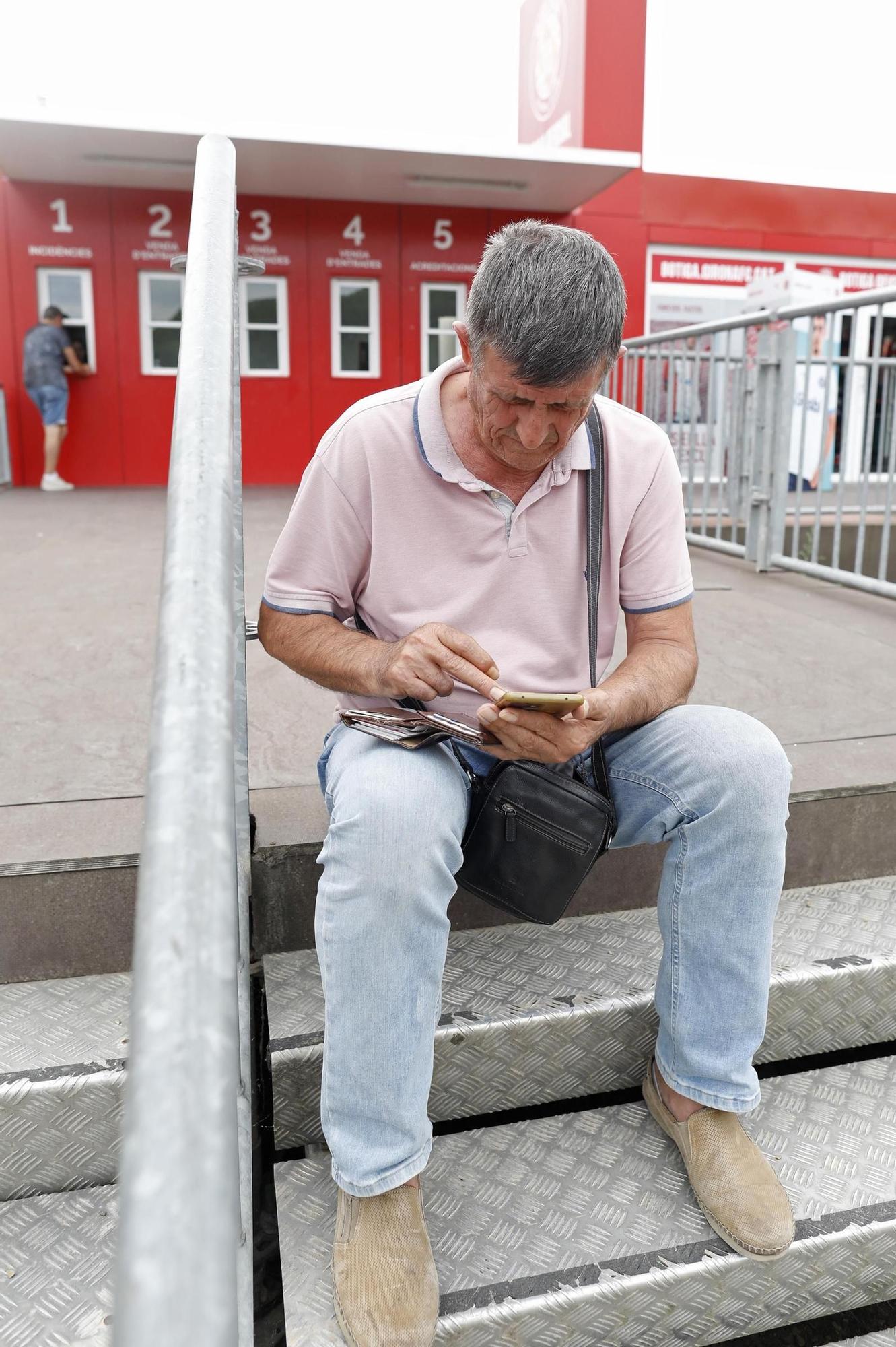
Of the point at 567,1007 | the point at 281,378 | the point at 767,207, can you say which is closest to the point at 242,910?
the point at 567,1007

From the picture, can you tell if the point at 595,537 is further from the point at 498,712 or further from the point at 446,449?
the point at 498,712

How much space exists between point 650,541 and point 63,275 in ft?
32.8

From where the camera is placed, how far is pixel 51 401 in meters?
9.27

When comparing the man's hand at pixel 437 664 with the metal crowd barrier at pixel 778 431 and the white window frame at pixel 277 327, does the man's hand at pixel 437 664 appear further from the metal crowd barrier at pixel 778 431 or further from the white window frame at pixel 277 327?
the white window frame at pixel 277 327

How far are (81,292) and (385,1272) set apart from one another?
34.5 ft

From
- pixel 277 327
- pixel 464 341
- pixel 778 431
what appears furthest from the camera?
pixel 277 327

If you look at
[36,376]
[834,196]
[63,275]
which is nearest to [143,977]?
[36,376]

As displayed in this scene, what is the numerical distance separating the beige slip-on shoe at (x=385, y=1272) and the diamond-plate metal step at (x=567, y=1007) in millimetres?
248

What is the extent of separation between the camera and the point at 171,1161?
0.51m

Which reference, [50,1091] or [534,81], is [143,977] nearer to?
[50,1091]

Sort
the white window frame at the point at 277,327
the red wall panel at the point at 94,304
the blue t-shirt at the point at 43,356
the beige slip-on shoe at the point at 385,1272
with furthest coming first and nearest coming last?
the white window frame at the point at 277,327 → the red wall panel at the point at 94,304 → the blue t-shirt at the point at 43,356 → the beige slip-on shoe at the point at 385,1272

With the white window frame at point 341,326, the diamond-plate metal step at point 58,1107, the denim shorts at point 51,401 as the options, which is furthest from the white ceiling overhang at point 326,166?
the diamond-plate metal step at point 58,1107

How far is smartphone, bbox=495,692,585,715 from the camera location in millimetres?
1313

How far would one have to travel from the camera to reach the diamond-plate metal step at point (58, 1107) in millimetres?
1424
